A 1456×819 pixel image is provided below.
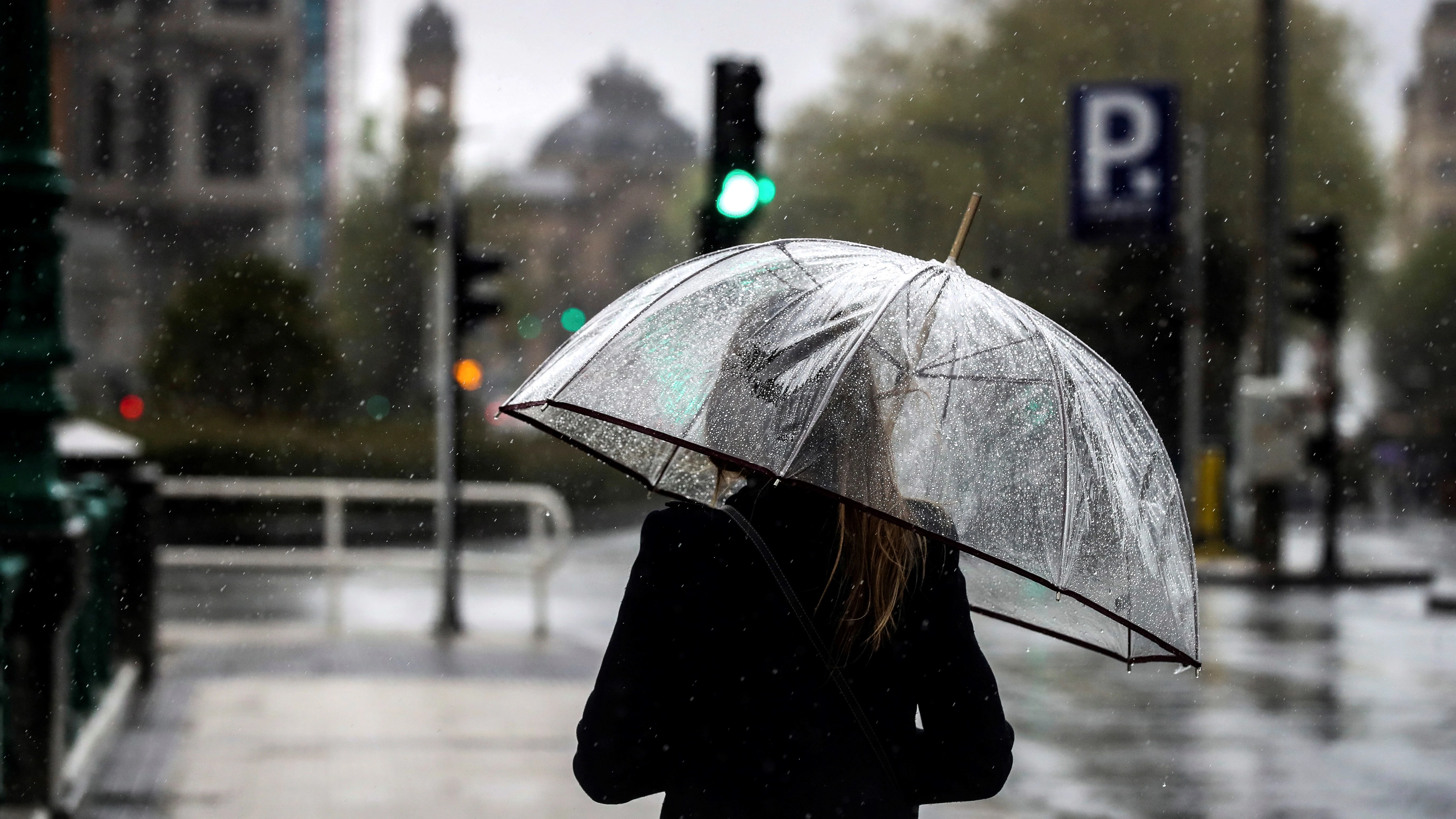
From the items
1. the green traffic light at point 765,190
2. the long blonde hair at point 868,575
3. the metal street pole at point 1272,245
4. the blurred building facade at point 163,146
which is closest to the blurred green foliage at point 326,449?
the metal street pole at point 1272,245

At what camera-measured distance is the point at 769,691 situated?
234 centimetres

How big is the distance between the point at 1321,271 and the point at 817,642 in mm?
17637

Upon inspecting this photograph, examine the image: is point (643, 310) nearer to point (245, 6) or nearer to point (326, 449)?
point (326, 449)

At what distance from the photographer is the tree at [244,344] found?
28.1 m

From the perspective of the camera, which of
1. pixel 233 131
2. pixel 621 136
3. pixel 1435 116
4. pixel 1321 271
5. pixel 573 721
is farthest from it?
pixel 621 136

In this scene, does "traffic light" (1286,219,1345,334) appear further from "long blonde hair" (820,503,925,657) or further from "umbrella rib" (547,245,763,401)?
"long blonde hair" (820,503,925,657)

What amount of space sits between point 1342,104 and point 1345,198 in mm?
2153

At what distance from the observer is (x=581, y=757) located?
2346 millimetres

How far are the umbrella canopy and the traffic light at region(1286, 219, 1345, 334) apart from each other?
1661 cm

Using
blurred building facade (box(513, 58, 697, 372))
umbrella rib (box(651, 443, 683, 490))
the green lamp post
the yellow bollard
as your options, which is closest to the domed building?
blurred building facade (box(513, 58, 697, 372))

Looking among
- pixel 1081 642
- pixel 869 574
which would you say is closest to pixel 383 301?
pixel 1081 642

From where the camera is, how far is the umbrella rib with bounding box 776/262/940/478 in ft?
7.90

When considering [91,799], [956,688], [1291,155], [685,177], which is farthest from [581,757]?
[685,177]

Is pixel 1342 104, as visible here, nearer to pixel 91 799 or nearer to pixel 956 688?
pixel 91 799
